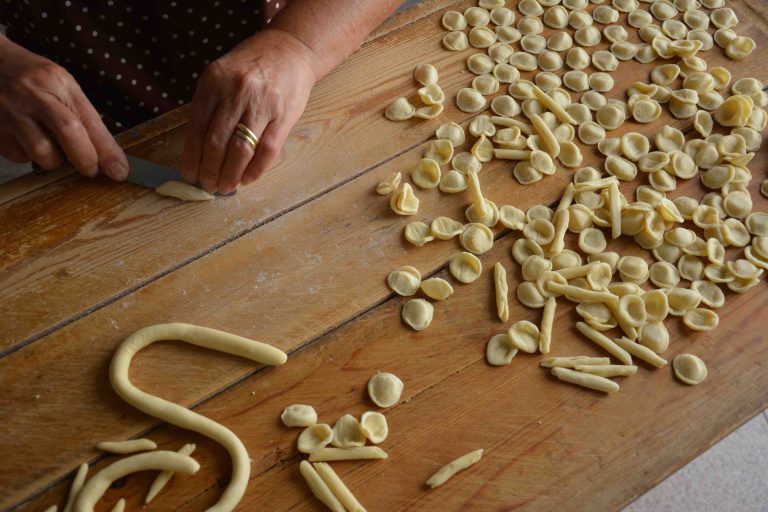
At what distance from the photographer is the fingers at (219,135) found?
895 mm

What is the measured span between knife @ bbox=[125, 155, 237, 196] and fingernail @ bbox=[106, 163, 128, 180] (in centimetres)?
1

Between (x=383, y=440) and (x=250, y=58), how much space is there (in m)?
0.52

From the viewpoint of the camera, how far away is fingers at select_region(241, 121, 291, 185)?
92 centimetres

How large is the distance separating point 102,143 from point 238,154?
174mm

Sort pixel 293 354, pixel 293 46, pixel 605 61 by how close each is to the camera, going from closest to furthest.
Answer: pixel 293 354, pixel 293 46, pixel 605 61

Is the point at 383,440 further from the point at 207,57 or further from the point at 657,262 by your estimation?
the point at 207,57

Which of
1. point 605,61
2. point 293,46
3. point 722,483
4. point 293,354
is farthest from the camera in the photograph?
point 722,483

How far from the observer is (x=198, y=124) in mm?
906

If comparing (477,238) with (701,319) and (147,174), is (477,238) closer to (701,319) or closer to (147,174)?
(701,319)

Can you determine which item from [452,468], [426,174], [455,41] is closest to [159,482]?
[452,468]

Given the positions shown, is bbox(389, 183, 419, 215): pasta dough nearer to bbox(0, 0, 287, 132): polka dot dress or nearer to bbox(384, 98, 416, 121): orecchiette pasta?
bbox(384, 98, 416, 121): orecchiette pasta

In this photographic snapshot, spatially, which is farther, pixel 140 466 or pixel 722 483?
pixel 722 483

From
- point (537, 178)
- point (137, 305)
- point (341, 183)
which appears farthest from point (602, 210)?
point (137, 305)

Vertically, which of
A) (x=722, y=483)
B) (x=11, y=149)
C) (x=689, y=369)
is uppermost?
(x=11, y=149)
